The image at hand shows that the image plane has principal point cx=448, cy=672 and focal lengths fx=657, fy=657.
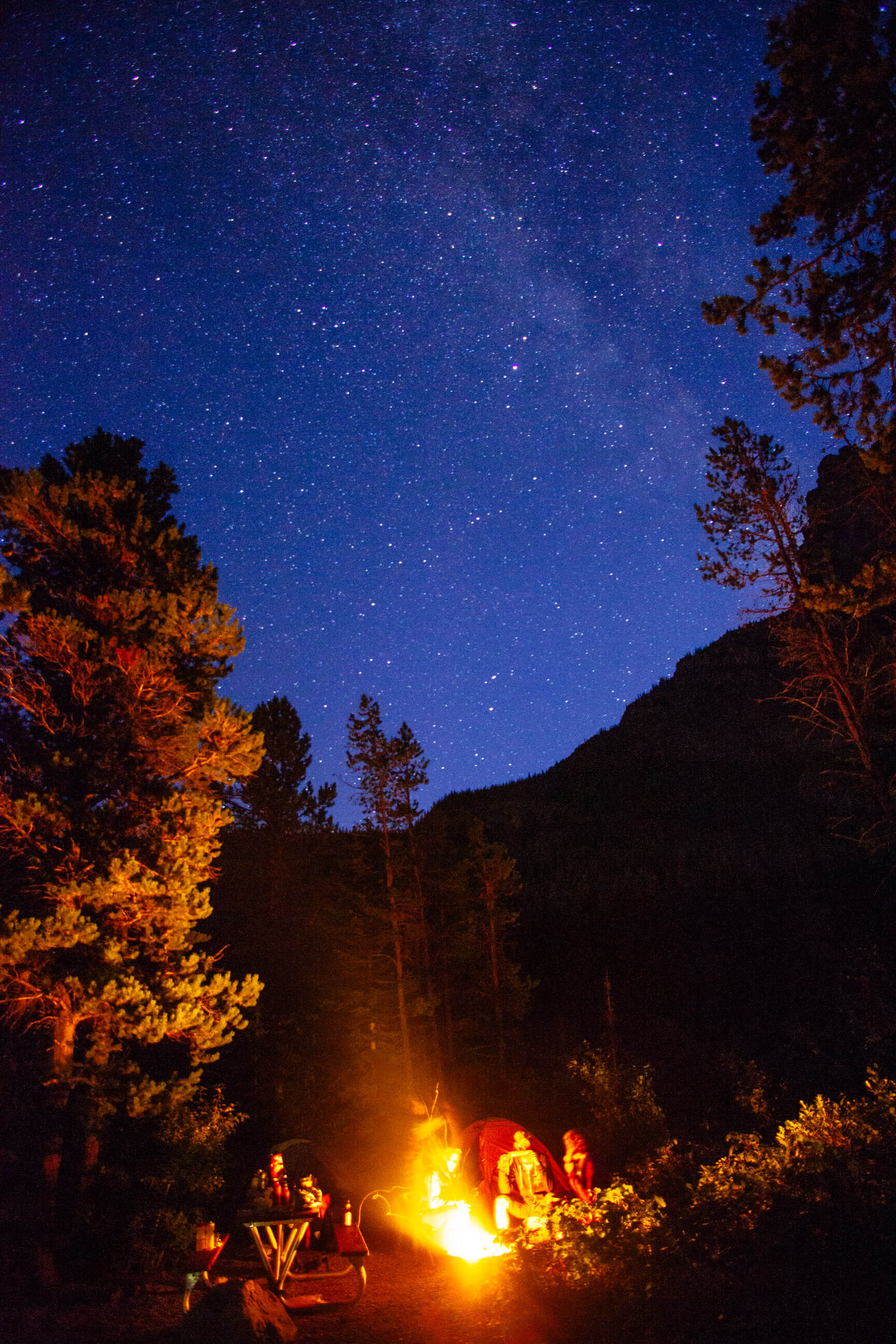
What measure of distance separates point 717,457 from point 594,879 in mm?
31224

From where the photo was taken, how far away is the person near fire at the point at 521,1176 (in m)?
12.2

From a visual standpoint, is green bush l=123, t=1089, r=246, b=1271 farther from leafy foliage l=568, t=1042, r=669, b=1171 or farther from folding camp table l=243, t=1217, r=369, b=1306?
leafy foliage l=568, t=1042, r=669, b=1171

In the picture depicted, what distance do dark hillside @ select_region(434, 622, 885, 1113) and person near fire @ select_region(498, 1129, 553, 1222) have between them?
31.5 feet

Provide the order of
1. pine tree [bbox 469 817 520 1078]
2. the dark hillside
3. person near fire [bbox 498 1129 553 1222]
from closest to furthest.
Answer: person near fire [bbox 498 1129 553 1222]
pine tree [bbox 469 817 520 1078]
the dark hillside

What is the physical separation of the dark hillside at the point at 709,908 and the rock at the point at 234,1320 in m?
12.1

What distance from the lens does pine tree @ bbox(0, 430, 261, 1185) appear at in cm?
902

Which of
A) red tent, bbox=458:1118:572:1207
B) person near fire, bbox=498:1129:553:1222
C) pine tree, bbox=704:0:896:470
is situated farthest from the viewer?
Result: red tent, bbox=458:1118:572:1207

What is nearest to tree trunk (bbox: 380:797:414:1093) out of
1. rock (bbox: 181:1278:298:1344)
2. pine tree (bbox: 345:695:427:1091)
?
Answer: pine tree (bbox: 345:695:427:1091)

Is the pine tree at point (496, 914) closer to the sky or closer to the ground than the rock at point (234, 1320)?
closer to the sky

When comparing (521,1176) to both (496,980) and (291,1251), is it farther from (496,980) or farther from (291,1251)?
(496,980)

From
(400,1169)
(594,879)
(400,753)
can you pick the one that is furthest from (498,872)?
(594,879)

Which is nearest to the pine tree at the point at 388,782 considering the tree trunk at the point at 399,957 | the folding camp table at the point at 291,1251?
the tree trunk at the point at 399,957

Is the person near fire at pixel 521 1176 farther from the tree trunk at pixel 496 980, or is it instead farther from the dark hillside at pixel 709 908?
the tree trunk at pixel 496 980

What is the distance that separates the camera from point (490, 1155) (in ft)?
43.0
